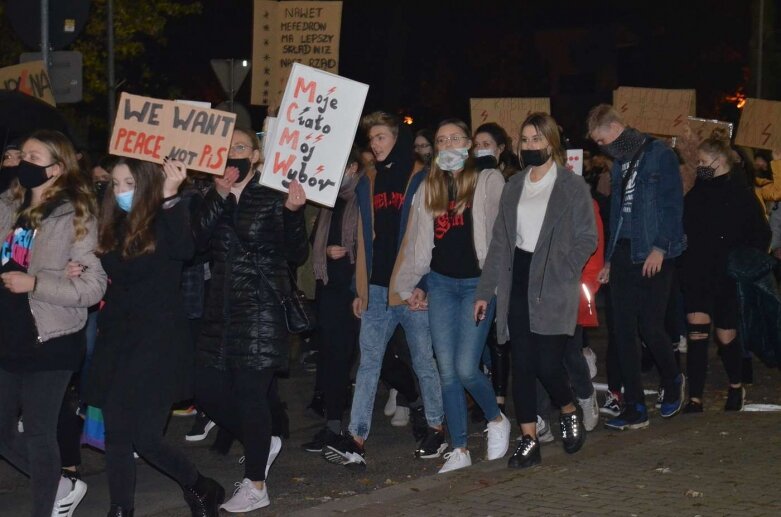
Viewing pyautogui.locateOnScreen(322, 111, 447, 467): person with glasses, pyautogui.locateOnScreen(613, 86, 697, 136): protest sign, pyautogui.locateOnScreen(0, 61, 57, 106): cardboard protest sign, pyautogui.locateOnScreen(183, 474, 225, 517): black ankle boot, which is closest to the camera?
pyautogui.locateOnScreen(183, 474, 225, 517): black ankle boot

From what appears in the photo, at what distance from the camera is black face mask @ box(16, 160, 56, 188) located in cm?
585

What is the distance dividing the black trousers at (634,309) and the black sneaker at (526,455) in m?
1.35

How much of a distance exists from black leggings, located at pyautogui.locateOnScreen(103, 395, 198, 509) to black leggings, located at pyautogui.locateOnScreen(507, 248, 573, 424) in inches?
86.6

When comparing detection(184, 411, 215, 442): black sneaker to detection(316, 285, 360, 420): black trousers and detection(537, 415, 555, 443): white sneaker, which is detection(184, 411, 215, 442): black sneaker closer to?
detection(316, 285, 360, 420): black trousers

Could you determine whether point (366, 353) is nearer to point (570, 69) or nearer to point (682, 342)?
point (682, 342)

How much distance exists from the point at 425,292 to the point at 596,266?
1540 millimetres

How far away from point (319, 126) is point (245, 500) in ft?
6.70

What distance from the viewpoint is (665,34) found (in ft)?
167

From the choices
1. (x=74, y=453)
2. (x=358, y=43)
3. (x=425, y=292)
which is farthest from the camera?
(x=358, y=43)

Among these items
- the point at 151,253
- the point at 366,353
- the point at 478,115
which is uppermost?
the point at 478,115

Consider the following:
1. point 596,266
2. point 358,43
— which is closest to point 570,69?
point 358,43

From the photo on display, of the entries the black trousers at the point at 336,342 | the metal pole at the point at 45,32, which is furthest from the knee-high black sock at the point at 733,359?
the metal pole at the point at 45,32

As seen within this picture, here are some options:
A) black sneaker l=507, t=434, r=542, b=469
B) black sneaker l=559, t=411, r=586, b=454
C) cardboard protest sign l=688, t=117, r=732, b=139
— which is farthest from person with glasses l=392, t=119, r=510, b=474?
cardboard protest sign l=688, t=117, r=732, b=139

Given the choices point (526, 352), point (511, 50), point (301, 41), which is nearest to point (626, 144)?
point (526, 352)
